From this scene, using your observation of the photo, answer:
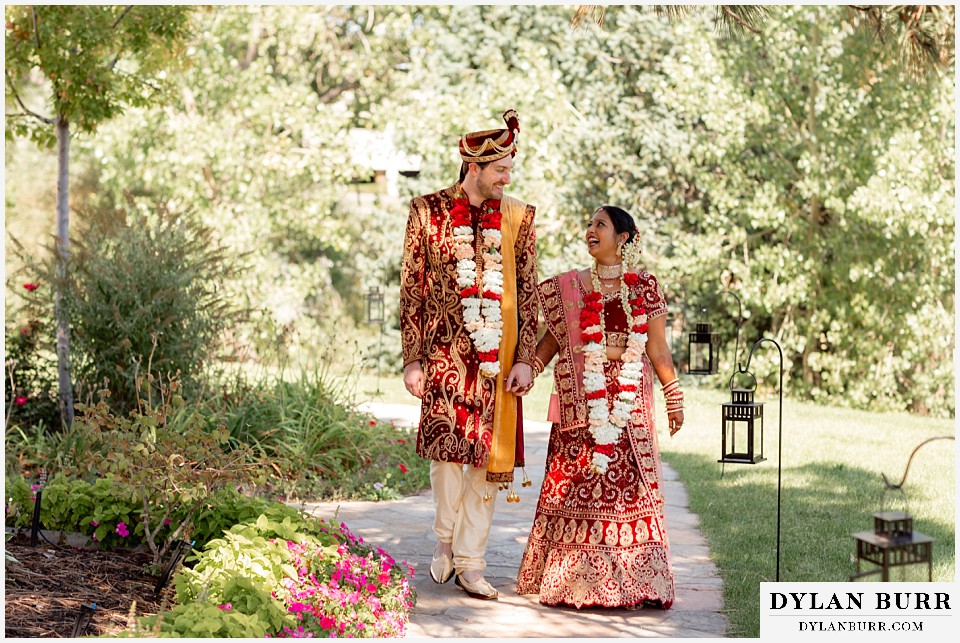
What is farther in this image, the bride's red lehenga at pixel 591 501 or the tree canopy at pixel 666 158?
the tree canopy at pixel 666 158

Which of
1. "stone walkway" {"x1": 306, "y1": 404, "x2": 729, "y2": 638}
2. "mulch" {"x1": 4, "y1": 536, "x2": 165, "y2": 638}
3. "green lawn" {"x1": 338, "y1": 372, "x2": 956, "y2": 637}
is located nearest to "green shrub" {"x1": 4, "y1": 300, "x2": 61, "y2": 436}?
"stone walkway" {"x1": 306, "y1": 404, "x2": 729, "y2": 638}

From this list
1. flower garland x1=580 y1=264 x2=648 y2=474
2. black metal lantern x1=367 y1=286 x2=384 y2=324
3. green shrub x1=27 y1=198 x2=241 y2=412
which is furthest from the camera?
black metal lantern x1=367 y1=286 x2=384 y2=324

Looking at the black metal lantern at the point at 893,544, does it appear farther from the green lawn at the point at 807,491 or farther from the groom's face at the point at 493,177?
the groom's face at the point at 493,177

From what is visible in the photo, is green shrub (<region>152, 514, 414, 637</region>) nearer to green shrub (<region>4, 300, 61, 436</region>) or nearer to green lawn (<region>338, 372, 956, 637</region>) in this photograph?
green lawn (<region>338, 372, 956, 637</region>)

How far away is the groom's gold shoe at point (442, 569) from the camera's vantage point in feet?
15.7

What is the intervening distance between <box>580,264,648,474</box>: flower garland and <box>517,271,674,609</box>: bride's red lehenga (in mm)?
39

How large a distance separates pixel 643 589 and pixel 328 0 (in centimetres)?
1390

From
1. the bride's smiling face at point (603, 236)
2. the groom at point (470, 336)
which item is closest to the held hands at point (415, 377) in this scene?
the groom at point (470, 336)

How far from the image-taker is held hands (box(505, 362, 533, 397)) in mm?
4676

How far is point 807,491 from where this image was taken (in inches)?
285

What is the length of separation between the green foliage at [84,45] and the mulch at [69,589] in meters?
4.04

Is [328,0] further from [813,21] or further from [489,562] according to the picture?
[489,562]

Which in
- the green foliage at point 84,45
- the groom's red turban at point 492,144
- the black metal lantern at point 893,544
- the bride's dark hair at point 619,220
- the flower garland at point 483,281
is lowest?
the black metal lantern at point 893,544

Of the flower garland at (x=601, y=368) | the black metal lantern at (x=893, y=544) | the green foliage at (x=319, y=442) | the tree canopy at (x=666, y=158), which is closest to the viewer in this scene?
the black metal lantern at (x=893, y=544)
